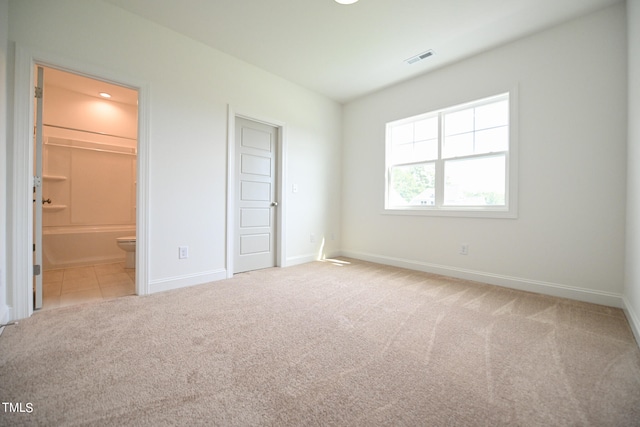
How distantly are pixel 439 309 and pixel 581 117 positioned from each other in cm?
227

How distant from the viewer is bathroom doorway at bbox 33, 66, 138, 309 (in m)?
3.73

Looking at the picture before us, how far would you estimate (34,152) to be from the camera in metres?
2.19

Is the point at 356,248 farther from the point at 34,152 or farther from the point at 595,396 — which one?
the point at 34,152

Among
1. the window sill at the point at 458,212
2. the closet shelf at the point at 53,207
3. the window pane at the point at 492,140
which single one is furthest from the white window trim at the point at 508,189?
the closet shelf at the point at 53,207

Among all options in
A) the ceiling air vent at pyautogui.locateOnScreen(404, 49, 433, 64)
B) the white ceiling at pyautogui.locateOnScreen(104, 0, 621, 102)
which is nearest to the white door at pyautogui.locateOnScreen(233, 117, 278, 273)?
the white ceiling at pyautogui.locateOnScreen(104, 0, 621, 102)

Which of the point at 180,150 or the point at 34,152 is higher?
the point at 180,150

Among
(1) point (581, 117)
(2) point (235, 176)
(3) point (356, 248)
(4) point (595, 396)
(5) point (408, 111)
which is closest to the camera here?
(4) point (595, 396)

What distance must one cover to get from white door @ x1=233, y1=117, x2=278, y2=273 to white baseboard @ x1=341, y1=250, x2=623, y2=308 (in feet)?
6.04

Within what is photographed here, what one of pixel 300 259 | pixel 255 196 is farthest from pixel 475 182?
pixel 255 196

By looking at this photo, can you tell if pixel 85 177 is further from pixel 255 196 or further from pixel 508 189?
pixel 508 189

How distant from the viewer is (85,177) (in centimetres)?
421

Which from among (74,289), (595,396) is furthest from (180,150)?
(595,396)

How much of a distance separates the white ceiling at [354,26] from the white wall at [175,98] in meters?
0.19

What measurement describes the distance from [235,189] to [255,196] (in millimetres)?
315
